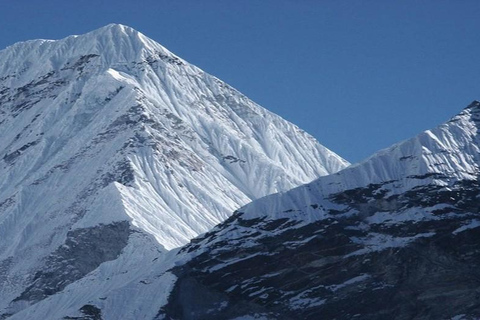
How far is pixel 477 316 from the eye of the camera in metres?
200
